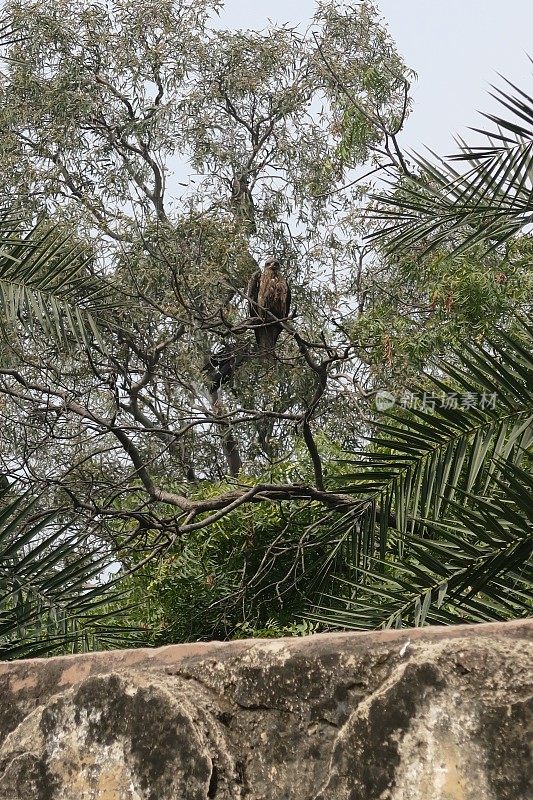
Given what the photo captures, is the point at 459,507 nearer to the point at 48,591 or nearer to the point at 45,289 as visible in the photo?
the point at 48,591

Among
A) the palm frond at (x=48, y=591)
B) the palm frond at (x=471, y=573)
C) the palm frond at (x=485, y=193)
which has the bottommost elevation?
the palm frond at (x=471, y=573)

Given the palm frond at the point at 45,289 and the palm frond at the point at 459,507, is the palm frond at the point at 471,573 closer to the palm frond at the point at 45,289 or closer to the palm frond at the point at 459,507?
the palm frond at the point at 459,507

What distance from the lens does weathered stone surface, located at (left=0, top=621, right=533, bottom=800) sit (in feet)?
4.02

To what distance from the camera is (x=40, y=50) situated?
14391 millimetres

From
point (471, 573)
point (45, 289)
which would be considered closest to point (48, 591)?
point (471, 573)

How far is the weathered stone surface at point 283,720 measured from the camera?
122 centimetres

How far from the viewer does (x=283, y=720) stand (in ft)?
4.46

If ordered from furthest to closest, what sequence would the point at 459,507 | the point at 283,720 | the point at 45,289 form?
the point at 45,289 → the point at 459,507 → the point at 283,720

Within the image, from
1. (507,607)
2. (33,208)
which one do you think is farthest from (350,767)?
(33,208)

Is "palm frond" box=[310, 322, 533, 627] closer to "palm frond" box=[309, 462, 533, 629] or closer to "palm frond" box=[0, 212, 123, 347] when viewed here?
"palm frond" box=[309, 462, 533, 629]

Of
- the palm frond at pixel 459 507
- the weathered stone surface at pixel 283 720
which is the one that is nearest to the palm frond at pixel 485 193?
the palm frond at pixel 459 507

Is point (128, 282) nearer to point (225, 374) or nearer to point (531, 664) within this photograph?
point (225, 374)

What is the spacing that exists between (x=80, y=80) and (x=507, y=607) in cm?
1257

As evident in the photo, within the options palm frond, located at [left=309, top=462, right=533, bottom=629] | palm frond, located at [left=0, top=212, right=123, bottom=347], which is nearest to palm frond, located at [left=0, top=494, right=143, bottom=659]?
palm frond, located at [left=309, top=462, right=533, bottom=629]
